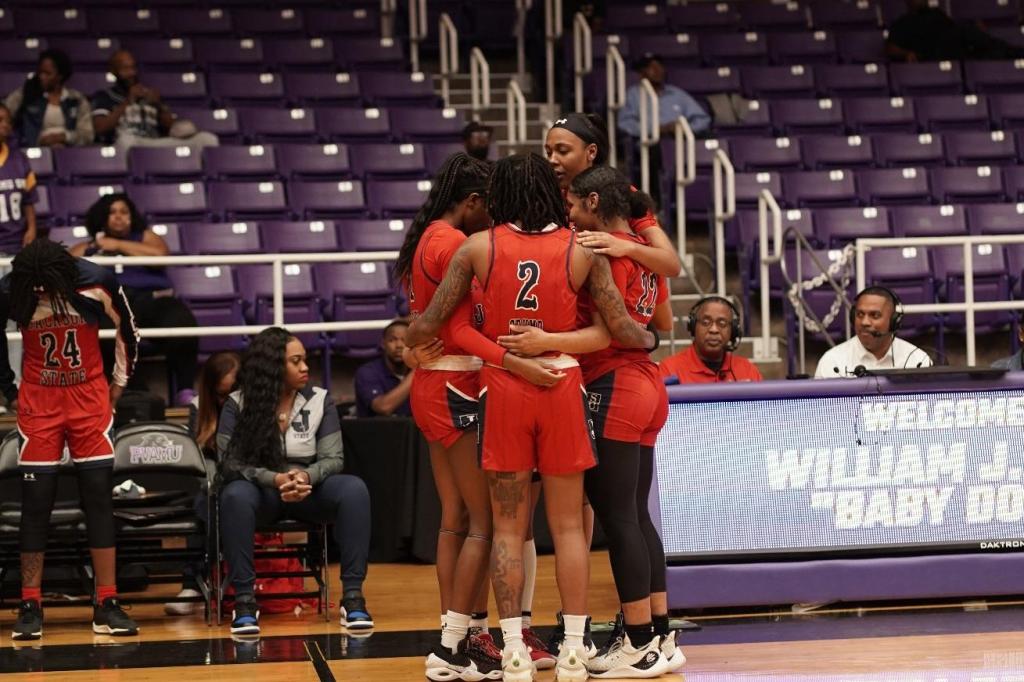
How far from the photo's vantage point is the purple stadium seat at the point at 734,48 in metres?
14.8

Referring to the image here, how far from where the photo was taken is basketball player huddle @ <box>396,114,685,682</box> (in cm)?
545

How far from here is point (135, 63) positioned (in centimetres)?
1352

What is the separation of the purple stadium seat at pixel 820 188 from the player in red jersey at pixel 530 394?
7137 mm

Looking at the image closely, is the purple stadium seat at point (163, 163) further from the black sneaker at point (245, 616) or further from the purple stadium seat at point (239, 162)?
the black sneaker at point (245, 616)

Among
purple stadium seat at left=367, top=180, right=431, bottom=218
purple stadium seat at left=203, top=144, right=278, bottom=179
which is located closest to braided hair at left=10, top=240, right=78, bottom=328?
purple stadium seat at left=367, top=180, right=431, bottom=218

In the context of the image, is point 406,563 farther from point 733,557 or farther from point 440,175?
point 440,175

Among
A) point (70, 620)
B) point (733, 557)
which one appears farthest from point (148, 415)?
point (733, 557)

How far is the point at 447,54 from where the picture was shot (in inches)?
583

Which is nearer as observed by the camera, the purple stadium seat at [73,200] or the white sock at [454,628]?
the white sock at [454,628]

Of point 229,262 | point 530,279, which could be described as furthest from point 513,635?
point 229,262

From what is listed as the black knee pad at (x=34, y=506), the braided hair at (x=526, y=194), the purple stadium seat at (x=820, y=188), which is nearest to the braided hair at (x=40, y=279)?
the black knee pad at (x=34, y=506)

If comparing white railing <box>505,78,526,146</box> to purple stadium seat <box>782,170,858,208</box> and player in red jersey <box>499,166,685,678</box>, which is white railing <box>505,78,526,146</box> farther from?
player in red jersey <box>499,166,685,678</box>

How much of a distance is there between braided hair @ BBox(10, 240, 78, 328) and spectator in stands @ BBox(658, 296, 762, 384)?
2.80 meters

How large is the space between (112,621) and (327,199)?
538 centimetres
